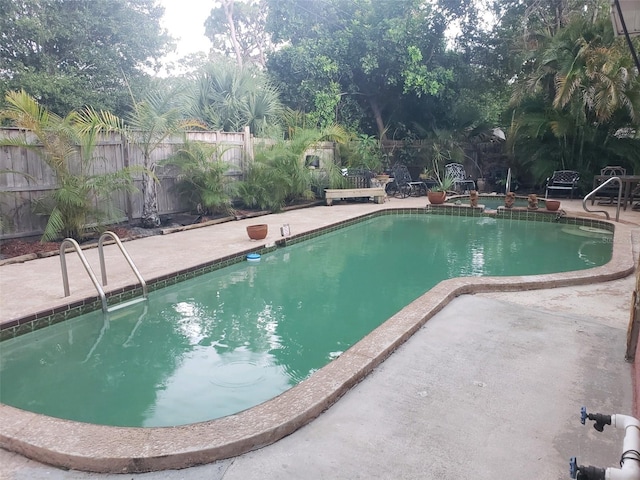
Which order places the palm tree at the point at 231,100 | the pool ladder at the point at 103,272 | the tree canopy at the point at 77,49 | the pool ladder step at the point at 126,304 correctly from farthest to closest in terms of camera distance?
the tree canopy at the point at 77,49, the palm tree at the point at 231,100, the pool ladder step at the point at 126,304, the pool ladder at the point at 103,272

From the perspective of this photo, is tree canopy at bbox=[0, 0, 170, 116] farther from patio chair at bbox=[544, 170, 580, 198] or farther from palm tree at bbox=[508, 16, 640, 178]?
patio chair at bbox=[544, 170, 580, 198]

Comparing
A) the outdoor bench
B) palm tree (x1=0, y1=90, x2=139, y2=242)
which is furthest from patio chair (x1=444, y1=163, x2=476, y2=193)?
palm tree (x1=0, y1=90, x2=139, y2=242)

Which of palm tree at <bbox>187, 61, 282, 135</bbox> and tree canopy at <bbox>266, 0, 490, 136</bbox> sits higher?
tree canopy at <bbox>266, 0, 490, 136</bbox>

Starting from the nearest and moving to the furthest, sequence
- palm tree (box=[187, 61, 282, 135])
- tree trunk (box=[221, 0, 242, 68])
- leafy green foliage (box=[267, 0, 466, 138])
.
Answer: palm tree (box=[187, 61, 282, 135]), leafy green foliage (box=[267, 0, 466, 138]), tree trunk (box=[221, 0, 242, 68])

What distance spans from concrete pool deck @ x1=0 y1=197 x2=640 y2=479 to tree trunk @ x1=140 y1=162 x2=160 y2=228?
11.6 ft

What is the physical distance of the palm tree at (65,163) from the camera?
6004mm

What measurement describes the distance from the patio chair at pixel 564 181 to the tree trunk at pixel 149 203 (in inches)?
367

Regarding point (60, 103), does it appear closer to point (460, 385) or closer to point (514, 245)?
point (514, 245)

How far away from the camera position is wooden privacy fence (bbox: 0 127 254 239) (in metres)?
6.22

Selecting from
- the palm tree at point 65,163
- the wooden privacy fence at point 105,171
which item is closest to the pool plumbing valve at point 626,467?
the palm tree at point 65,163

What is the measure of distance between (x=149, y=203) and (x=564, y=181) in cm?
968

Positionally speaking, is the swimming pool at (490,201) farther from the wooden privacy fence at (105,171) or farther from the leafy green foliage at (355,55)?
the wooden privacy fence at (105,171)

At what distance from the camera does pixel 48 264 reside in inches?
215

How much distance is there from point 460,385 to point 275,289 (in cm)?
289
